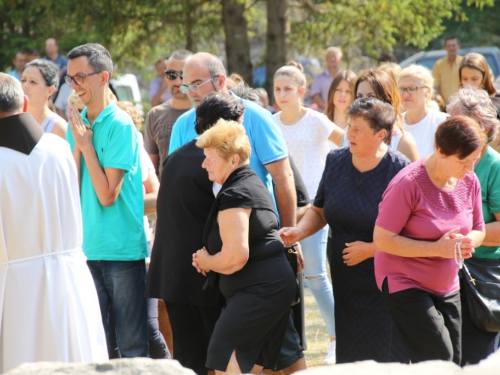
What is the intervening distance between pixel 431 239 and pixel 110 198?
1866 mm

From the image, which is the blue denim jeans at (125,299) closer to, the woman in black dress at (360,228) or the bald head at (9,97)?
the woman in black dress at (360,228)

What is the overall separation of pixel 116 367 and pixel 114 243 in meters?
2.16

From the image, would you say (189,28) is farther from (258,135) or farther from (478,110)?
(478,110)

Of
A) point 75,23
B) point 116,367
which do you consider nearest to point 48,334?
point 116,367

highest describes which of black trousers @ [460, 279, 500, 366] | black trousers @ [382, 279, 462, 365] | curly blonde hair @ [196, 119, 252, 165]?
curly blonde hair @ [196, 119, 252, 165]

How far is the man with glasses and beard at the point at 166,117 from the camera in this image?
22.1ft

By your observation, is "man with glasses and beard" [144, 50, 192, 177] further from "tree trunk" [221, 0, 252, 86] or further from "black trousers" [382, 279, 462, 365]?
"tree trunk" [221, 0, 252, 86]

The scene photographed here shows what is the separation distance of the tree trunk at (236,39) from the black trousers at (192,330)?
408 inches

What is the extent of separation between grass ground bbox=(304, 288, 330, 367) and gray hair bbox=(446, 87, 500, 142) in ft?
7.58

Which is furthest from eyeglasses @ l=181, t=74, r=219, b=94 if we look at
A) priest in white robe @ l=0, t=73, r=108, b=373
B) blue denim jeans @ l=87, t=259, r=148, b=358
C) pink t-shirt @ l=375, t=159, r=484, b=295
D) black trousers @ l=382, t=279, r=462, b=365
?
black trousers @ l=382, t=279, r=462, b=365

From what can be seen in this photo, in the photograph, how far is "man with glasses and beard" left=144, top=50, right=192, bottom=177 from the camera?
6730mm

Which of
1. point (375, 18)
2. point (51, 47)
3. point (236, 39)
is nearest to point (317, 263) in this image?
point (51, 47)

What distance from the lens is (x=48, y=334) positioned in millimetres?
3746

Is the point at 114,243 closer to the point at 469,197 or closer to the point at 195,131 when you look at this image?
the point at 195,131
